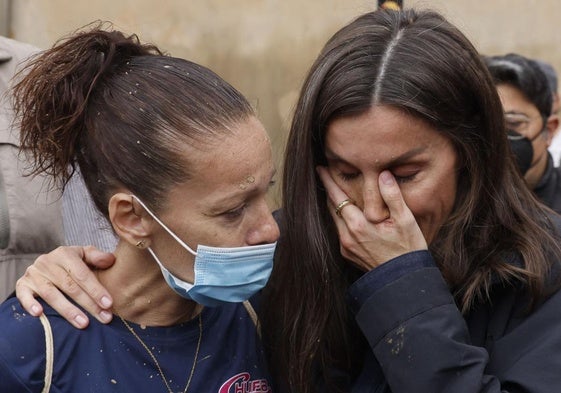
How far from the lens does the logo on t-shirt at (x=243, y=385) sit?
2.62 meters

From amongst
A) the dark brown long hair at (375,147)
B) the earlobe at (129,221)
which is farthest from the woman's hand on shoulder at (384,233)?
the earlobe at (129,221)

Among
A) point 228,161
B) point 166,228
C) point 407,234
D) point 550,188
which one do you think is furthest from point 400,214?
point 550,188

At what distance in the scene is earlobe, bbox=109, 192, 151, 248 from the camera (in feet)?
8.29

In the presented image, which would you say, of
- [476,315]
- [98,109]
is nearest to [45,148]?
[98,109]

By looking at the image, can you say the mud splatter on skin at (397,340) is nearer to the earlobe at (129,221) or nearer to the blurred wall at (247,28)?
the earlobe at (129,221)

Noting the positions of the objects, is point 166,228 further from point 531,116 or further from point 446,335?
point 531,116

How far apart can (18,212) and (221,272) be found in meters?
1.03

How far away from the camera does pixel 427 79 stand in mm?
2611

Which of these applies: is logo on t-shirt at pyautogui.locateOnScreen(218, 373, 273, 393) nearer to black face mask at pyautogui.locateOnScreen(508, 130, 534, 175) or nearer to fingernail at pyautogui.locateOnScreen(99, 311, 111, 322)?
fingernail at pyautogui.locateOnScreen(99, 311, 111, 322)

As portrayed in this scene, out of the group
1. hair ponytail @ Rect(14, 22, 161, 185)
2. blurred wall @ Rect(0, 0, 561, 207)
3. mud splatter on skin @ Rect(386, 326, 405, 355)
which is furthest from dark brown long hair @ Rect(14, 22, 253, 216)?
blurred wall @ Rect(0, 0, 561, 207)

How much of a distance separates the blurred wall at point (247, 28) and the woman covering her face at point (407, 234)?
3.51 m

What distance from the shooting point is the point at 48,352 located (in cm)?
240

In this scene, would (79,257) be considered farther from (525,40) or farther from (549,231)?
(525,40)

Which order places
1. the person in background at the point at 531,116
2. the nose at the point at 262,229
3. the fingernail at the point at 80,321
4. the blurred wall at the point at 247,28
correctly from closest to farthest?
1. the fingernail at the point at 80,321
2. the nose at the point at 262,229
3. the person in background at the point at 531,116
4. the blurred wall at the point at 247,28
